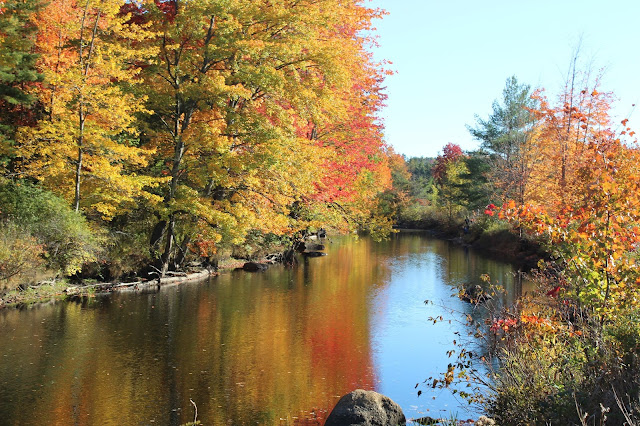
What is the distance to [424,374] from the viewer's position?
1175cm

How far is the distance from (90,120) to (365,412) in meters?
15.6

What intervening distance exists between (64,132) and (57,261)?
4.42m

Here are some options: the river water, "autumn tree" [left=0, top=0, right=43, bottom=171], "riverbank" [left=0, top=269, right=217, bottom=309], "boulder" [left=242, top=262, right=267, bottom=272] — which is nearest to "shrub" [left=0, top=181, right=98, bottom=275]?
"riverbank" [left=0, top=269, right=217, bottom=309]

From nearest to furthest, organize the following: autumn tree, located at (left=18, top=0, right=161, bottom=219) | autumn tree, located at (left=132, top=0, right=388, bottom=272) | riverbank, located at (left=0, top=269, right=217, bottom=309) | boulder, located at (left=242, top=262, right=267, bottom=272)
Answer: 1. riverbank, located at (left=0, top=269, right=217, bottom=309)
2. autumn tree, located at (left=18, top=0, right=161, bottom=219)
3. autumn tree, located at (left=132, top=0, right=388, bottom=272)
4. boulder, located at (left=242, top=262, right=267, bottom=272)

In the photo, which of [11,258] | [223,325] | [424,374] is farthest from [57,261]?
[424,374]

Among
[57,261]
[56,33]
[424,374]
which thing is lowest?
[424,374]

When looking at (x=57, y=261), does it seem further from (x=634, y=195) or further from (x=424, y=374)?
(x=634, y=195)

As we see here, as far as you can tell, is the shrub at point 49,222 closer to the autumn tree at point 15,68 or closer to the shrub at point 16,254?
the shrub at point 16,254

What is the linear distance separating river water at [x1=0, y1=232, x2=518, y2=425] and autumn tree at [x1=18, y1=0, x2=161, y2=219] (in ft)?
13.6

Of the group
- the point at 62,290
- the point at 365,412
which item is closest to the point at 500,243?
the point at 62,290

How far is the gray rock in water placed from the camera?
8297mm

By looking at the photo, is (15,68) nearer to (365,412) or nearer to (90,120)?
(90,120)

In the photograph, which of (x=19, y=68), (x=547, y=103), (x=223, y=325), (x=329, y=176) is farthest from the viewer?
(x=547, y=103)

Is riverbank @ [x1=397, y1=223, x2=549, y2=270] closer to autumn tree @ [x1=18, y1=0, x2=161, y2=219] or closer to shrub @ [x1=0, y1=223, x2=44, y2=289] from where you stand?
autumn tree @ [x1=18, y1=0, x2=161, y2=219]
